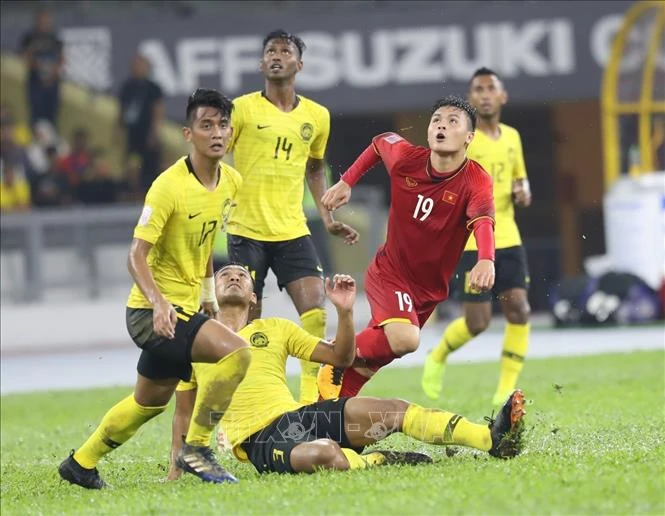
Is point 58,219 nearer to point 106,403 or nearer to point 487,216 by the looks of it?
point 106,403

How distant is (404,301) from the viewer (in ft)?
30.5

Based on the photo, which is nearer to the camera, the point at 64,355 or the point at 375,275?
the point at 375,275

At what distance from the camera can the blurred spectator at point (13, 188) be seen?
76.7ft

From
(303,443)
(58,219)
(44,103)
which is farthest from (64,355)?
(303,443)

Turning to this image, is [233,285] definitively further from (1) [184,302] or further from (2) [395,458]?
(2) [395,458]

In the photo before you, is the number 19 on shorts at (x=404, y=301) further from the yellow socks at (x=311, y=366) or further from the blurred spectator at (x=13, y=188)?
the blurred spectator at (x=13, y=188)

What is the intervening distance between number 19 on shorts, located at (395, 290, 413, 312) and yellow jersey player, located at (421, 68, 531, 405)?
9.61 feet

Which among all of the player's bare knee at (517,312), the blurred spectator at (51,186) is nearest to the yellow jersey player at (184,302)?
the player's bare knee at (517,312)

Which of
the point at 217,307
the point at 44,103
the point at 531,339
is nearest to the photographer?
the point at 217,307

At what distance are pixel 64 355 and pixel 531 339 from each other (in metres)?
6.64

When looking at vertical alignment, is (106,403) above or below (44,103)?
below

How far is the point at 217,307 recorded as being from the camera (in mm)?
8703

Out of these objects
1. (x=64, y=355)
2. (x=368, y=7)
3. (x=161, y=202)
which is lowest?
(x=64, y=355)

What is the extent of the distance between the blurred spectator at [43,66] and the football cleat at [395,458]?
54.8 ft
